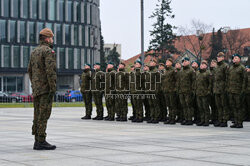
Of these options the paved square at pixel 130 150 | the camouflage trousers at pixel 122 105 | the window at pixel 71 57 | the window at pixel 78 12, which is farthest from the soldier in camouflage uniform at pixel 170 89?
the window at pixel 78 12

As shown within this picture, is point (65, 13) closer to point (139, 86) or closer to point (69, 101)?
point (69, 101)

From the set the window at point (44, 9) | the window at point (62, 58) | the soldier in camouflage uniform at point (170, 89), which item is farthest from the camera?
the window at point (62, 58)

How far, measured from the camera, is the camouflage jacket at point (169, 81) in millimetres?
16672

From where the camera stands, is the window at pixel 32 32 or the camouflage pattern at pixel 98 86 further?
the window at pixel 32 32

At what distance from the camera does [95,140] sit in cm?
1084

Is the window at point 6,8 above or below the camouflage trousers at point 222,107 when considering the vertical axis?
above

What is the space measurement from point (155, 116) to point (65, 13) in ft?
187

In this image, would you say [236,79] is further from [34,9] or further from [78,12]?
[78,12]

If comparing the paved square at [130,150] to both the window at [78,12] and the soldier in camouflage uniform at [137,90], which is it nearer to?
the soldier in camouflage uniform at [137,90]

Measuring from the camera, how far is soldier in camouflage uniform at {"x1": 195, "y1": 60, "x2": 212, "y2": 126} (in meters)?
15.7

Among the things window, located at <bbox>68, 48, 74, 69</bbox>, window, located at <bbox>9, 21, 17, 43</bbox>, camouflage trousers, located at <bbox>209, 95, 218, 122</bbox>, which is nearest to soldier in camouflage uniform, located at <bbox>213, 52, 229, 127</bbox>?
camouflage trousers, located at <bbox>209, 95, 218, 122</bbox>

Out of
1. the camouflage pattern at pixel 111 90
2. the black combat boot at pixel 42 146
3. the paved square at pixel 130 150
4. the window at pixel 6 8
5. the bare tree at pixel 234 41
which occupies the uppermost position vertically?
the window at pixel 6 8

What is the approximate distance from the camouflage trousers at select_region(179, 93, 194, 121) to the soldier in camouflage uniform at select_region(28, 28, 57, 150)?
7.68 metres

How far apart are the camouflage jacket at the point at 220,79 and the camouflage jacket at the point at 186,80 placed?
90 cm
